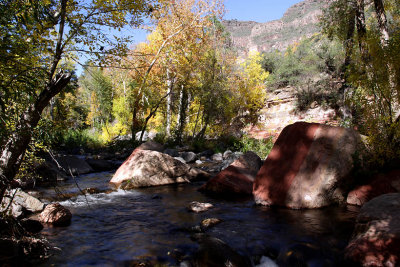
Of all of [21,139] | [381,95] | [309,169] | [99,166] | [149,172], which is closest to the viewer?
[21,139]

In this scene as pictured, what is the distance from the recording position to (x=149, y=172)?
7.58 meters

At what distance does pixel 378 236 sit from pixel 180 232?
8.61 feet

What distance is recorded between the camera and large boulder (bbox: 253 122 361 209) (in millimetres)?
4980

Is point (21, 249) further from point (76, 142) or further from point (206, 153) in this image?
point (76, 142)

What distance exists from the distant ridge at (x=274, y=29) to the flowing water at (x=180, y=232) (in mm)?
123927

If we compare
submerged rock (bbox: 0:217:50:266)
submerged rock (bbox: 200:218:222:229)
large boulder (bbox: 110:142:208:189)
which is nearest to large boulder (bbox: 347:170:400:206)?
submerged rock (bbox: 200:218:222:229)

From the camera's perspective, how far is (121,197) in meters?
6.33

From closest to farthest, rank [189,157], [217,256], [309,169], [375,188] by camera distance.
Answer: [217,256] → [375,188] → [309,169] → [189,157]

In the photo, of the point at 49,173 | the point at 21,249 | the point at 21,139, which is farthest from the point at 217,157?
the point at 21,139

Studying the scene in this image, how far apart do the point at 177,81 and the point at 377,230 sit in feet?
52.5

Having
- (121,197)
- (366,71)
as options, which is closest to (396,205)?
(366,71)

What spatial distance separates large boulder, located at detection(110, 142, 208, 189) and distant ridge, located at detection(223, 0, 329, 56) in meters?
122

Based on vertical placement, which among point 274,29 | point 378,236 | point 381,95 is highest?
point 274,29

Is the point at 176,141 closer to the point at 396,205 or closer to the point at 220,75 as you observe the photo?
the point at 220,75
